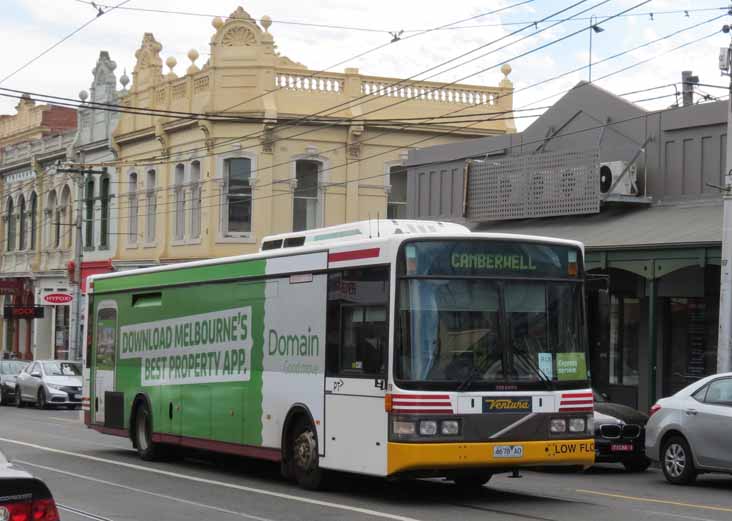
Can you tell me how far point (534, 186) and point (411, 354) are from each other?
13.9m

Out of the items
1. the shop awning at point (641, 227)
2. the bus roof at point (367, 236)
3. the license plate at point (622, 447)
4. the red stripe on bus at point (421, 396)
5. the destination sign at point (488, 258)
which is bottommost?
the license plate at point (622, 447)

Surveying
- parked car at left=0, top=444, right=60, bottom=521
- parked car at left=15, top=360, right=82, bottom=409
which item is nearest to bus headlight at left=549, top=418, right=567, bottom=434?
parked car at left=0, top=444, right=60, bottom=521

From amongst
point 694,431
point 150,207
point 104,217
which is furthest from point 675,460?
point 104,217

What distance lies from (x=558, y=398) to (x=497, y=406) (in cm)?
79

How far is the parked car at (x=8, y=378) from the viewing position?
41.1 m

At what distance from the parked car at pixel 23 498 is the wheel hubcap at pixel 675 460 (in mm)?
12083

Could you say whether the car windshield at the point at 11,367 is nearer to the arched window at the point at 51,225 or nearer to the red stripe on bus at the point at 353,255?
the arched window at the point at 51,225

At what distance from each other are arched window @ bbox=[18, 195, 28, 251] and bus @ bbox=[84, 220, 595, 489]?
45030 mm

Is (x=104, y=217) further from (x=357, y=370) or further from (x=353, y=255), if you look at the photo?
(x=357, y=370)

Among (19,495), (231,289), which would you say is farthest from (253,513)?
(19,495)

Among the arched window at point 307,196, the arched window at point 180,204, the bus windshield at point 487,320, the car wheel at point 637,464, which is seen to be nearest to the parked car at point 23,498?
the bus windshield at point 487,320

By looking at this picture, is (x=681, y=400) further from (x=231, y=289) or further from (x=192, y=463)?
(x=192, y=463)

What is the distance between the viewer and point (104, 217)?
165ft

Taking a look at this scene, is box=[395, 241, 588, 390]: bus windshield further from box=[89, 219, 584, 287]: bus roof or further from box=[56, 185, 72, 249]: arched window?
box=[56, 185, 72, 249]: arched window
